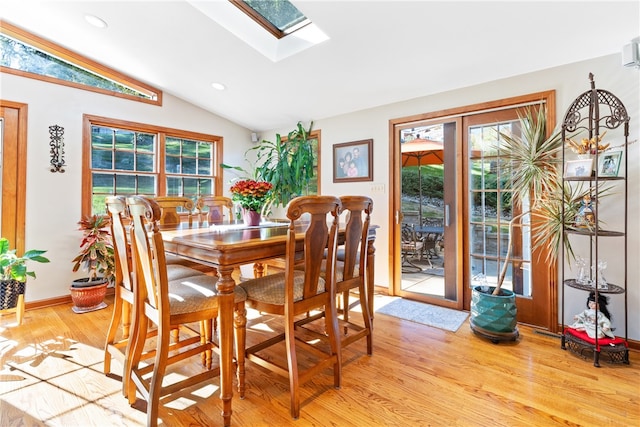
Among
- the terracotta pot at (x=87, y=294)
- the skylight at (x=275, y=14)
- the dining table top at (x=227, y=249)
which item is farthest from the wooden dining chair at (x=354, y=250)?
the terracotta pot at (x=87, y=294)

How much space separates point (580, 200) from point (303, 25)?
2.75 m

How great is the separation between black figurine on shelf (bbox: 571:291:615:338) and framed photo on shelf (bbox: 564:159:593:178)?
0.87 meters

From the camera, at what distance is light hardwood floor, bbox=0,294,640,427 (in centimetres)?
162

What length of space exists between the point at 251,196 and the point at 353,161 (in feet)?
6.41

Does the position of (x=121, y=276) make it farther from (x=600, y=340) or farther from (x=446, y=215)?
(x=600, y=340)

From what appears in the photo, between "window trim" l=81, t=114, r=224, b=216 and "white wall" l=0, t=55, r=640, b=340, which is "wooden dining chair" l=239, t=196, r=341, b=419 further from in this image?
"window trim" l=81, t=114, r=224, b=216

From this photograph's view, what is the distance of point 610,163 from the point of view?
7.53ft

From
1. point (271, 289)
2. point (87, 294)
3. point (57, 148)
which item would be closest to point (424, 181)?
point (271, 289)

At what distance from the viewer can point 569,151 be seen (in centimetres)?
254

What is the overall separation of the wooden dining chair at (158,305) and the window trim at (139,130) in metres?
2.58

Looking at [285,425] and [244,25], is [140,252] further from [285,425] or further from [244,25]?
[244,25]

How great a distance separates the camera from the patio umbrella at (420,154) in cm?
346

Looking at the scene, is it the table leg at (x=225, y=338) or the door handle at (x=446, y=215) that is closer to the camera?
the table leg at (x=225, y=338)

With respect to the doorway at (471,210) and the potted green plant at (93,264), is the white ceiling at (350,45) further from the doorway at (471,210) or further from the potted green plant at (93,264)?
the potted green plant at (93,264)
